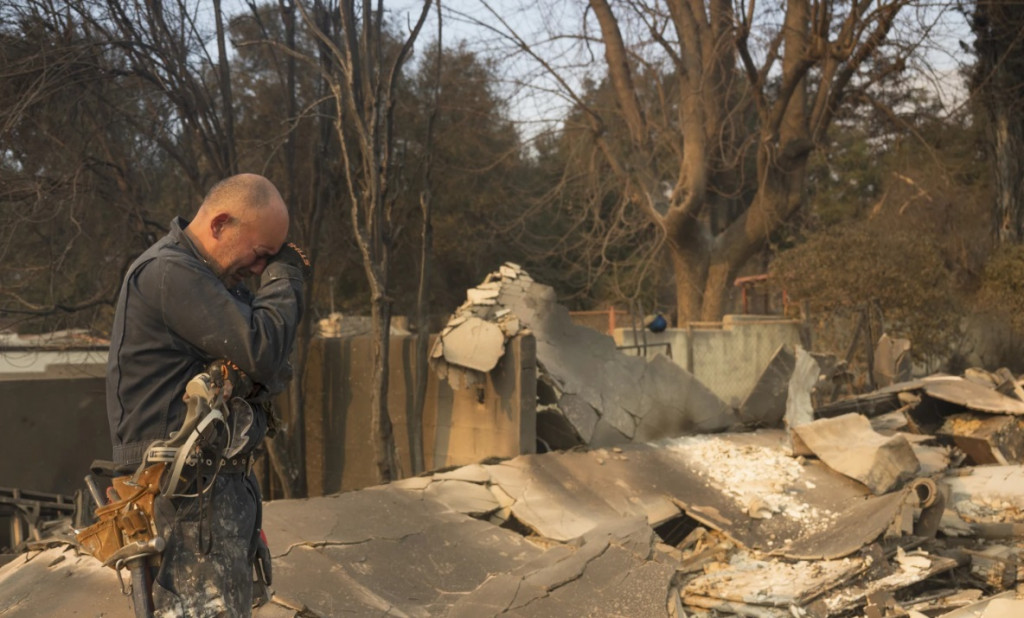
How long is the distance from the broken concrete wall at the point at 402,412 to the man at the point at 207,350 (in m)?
4.61

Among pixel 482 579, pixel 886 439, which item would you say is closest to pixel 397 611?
pixel 482 579

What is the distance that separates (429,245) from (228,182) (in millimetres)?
8178

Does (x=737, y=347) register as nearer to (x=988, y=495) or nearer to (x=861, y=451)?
(x=988, y=495)

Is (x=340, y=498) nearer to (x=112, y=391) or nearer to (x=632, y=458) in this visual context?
(x=632, y=458)

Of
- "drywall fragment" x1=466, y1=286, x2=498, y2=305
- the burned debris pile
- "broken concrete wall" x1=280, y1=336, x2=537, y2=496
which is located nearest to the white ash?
the burned debris pile

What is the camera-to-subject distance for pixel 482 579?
16.5 feet

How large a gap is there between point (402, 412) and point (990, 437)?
5900 mm

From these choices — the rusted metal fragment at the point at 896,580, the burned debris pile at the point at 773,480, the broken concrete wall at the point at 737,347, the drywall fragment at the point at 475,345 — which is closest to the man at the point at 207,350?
the burned debris pile at the point at 773,480

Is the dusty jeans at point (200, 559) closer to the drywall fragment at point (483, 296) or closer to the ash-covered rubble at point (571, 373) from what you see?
the ash-covered rubble at point (571, 373)

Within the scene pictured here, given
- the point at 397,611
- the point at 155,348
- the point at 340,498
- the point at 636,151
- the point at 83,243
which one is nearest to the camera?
the point at 155,348

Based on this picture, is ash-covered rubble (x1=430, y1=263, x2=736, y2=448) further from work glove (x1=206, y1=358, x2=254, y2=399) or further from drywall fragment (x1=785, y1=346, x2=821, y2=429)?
work glove (x1=206, y1=358, x2=254, y2=399)

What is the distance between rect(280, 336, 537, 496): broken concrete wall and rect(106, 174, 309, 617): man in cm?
461

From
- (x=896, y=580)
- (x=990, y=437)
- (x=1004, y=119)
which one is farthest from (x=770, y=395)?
(x=1004, y=119)

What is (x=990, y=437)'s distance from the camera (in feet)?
28.8
